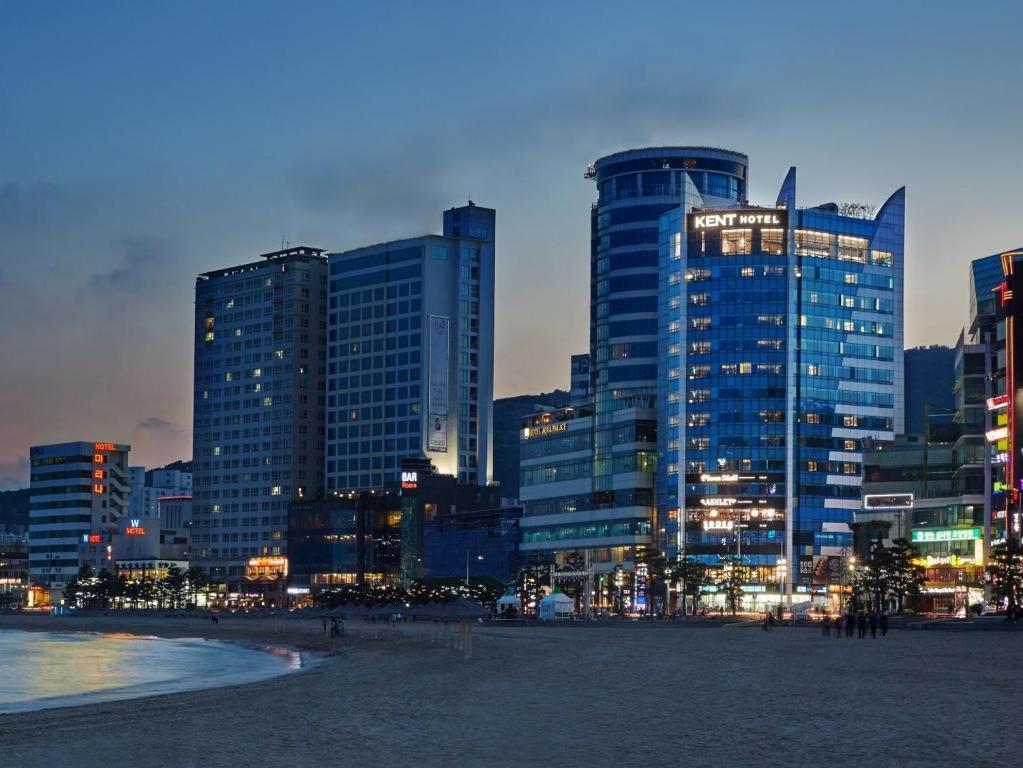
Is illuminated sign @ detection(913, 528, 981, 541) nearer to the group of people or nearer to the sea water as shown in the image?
the group of people

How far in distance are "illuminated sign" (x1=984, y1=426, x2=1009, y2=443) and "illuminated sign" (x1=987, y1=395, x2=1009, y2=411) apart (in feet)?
8.30

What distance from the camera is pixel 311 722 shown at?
174 feet

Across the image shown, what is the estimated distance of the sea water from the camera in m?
79.2

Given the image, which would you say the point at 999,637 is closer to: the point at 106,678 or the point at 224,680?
the point at 224,680

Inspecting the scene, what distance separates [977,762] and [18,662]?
9416 centimetres

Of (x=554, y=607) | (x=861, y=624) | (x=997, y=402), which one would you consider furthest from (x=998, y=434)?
(x=861, y=624)

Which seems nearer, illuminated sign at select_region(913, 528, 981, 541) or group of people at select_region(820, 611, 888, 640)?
group of people at select_region(820, 611, 888, 640)

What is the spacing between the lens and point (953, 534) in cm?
19350

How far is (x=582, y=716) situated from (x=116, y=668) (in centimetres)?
6322

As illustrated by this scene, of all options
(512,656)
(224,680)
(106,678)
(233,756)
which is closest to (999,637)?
(512,656)

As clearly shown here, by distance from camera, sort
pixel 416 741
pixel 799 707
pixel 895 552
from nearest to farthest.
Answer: pixel 416 741, pixel 799 707, pixel 895 552

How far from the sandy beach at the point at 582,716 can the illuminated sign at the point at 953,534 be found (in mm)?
103146

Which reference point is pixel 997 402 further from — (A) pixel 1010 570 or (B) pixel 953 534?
(A) pixel 1010 570

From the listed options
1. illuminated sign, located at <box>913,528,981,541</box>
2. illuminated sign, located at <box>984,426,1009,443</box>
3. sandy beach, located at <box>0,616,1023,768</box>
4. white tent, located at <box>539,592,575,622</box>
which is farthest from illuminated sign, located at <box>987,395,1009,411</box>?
sandy beach, located at <box>0,616,1023,768</box>
